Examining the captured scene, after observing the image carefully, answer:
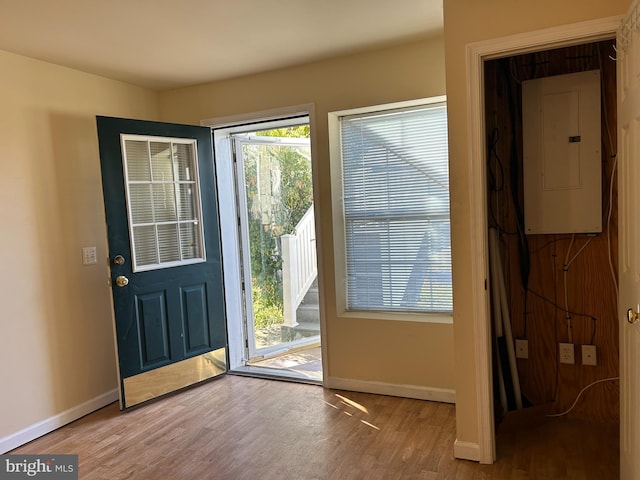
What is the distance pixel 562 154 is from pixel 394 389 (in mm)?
1893

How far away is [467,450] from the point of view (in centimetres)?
236

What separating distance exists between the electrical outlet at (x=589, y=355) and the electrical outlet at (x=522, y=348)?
31cm

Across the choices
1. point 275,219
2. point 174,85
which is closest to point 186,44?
point 174,85

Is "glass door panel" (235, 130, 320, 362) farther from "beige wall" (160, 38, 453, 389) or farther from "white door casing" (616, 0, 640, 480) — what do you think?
"white door casing" (616, 0, 640, 480)

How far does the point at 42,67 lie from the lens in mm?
2980

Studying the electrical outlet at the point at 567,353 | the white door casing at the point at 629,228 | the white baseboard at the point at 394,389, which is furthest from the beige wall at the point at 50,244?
the white door casing at the point at 629,228

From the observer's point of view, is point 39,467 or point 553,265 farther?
point 553,265

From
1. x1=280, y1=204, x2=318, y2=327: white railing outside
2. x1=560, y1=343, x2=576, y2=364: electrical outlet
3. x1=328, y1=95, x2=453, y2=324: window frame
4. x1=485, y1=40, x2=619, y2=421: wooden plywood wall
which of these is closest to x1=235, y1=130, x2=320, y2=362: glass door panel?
x1=280, y1=204, x2=318, y2=327: white railing outside

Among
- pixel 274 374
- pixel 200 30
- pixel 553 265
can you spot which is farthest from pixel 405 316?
pixel 200 30

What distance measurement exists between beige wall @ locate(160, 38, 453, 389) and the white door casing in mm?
1168

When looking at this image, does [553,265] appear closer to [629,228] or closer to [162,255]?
[629,228]

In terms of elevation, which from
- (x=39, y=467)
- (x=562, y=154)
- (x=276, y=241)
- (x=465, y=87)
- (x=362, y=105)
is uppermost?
(x=362, y=105)

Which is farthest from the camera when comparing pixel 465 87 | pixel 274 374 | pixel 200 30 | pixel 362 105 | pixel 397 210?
pixel 274 374

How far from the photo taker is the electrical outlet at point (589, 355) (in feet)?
8.79
